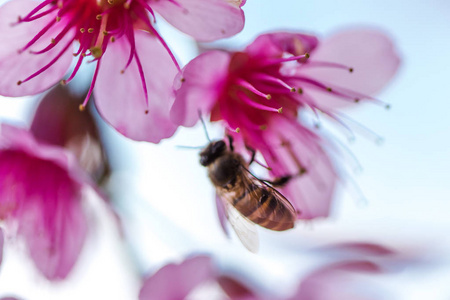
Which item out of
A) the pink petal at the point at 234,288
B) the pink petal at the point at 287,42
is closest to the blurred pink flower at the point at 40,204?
the pink petal at the point at 234,288

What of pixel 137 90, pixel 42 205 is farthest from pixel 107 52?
pixel 42 205

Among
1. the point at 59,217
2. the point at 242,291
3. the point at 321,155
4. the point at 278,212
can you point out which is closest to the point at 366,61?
the point at 321,155

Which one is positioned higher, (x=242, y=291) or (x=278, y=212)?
(x=278, y=212)

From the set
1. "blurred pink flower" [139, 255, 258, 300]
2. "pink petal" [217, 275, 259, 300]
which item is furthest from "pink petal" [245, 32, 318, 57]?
"pink petal" [217, 275, 259, 300]

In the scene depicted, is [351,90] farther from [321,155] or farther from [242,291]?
[242,291]

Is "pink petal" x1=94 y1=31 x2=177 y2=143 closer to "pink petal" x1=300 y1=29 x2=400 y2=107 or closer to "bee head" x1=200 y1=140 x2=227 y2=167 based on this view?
"bee head" x1=200 y1=140 x2=227 y2=167

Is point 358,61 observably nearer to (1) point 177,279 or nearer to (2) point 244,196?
(2) point 244,196
